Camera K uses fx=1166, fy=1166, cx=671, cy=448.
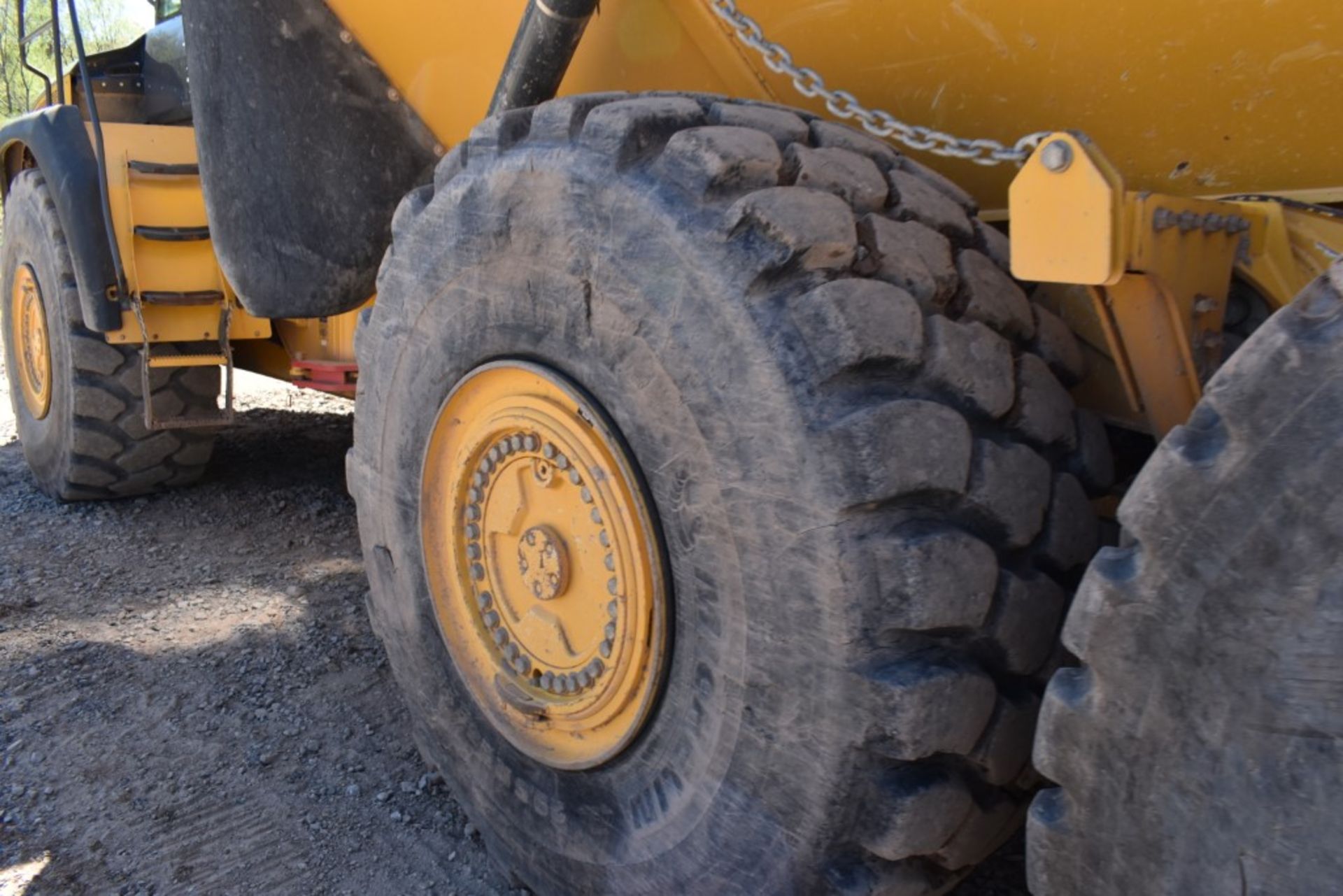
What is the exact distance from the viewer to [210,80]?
286 cm

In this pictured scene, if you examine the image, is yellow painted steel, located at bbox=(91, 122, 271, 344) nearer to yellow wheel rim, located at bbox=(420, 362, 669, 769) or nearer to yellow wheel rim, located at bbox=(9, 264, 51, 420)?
yellow wheel rim, located at bbox=(9, 264, 51, 420)

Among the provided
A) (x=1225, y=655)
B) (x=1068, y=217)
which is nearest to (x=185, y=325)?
(x=1068, y=217)

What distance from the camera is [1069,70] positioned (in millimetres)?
1856

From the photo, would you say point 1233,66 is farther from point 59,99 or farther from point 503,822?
point 59,99

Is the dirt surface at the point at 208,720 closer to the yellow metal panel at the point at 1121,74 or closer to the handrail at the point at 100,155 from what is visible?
the handrail at the point at 100,155

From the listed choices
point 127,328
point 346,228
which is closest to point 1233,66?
point 346,228

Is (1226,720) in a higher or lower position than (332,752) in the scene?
higher

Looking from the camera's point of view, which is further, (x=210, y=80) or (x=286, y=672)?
(x=286, y=672)

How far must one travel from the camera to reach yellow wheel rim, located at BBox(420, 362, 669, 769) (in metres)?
1.79

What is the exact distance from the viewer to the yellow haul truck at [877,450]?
1.20 metres

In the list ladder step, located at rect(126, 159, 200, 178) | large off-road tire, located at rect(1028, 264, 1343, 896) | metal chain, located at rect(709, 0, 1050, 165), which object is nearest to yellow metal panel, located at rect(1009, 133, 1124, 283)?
metal chain, located at rect(709, 0, 1050, 165)

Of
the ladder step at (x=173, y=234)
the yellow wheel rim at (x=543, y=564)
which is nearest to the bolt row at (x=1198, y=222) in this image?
the yellow wheel rim at (x=543, y=564)

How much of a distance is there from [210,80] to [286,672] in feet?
5.21

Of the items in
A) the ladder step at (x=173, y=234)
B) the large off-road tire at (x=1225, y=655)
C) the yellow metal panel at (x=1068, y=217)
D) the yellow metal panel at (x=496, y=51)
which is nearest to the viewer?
the large off-road tire at (x=1225, y=655)
